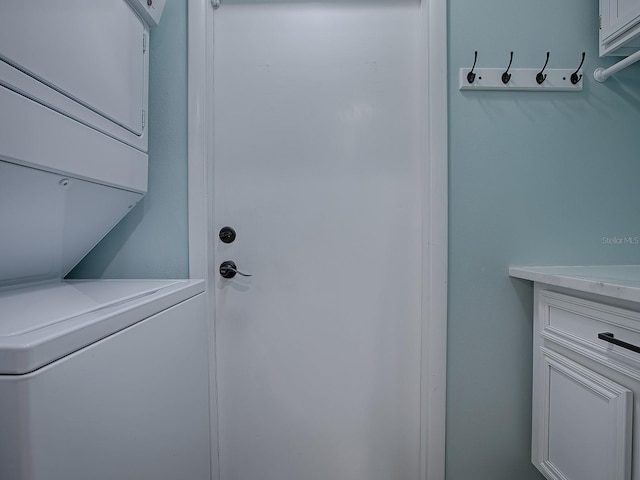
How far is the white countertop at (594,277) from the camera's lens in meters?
0.75

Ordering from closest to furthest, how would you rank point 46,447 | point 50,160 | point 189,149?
1. point 46,447
2. point 50,160
3. point 189,149

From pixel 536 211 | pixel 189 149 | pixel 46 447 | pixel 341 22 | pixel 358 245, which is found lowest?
pixel 46 447

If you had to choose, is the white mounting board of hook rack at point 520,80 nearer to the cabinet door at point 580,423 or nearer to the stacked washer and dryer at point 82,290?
the cabinet door at point 580,423

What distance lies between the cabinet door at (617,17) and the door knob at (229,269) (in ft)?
4.89

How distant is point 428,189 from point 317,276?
20.2 inches

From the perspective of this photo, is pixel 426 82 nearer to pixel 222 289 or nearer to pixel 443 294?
pixel 443 294

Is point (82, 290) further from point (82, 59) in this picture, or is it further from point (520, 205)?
point (520, 205)

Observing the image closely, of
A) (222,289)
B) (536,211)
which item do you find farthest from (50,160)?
(536,211)

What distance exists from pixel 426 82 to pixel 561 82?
19.0 inches

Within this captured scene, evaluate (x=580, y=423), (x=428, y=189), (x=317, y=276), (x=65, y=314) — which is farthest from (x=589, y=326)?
(x=65, y=314)

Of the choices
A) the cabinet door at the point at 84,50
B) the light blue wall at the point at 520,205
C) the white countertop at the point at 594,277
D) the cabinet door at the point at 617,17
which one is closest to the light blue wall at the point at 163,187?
the cabinet door at the point at 84,50

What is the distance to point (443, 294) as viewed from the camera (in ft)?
3.79

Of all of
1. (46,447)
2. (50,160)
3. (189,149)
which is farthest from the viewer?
(189,149)

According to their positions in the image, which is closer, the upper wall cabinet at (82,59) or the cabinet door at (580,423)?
the upper wall cabinet at (82,59)
